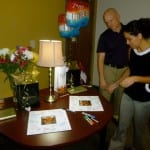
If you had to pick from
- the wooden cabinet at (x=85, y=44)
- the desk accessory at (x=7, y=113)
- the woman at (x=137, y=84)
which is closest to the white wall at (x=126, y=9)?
the wooden cabinet at (x=85, y=44)

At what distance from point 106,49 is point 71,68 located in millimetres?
742

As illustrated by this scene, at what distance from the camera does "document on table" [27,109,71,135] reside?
1.44 metres

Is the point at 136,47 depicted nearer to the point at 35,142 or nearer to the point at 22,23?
the point at 35,142

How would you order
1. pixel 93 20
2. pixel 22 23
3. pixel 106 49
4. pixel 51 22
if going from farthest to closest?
pixel 93 20 < pixel 51 22 < pixel 22 23 < pixel 106 49

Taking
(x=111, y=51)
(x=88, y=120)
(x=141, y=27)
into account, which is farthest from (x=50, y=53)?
(x=111, y=51)

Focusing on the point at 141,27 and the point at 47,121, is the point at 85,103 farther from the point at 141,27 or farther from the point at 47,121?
the point at 141,27

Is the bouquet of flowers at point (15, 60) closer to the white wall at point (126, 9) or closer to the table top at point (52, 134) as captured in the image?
the table top at point (52, 134)

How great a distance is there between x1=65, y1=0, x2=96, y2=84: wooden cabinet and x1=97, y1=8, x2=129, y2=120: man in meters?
1.27

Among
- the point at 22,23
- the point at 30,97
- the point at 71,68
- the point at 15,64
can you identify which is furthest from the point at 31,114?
the point at 22,23

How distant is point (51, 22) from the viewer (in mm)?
3584

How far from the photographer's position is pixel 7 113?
5.26ft

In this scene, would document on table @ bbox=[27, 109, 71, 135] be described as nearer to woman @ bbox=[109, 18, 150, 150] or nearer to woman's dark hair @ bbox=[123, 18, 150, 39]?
woman @ bbox=[109, 18, 150, 150]

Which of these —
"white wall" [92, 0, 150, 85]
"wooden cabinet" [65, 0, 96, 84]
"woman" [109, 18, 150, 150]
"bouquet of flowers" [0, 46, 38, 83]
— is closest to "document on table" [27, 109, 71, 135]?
"bouquet of flowers" [0, 46, 38, 83]

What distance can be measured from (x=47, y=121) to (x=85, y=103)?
1.36ft
